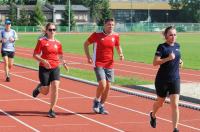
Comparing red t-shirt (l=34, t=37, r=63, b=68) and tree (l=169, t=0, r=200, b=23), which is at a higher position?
tree (l=169, t=0, r=200, b=23)

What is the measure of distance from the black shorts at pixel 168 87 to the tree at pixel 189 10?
377ft

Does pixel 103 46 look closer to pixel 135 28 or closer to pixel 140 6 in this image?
pixel 135 28

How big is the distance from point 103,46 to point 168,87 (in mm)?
2526

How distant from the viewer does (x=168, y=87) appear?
9.17 m

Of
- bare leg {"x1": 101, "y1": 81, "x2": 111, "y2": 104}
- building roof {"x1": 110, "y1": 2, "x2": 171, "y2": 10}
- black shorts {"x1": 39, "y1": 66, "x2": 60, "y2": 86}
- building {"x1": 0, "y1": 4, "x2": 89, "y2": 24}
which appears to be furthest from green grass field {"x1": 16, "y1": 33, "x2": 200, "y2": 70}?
building roof {"x1": 110, "y1": 2, "x2": 171, "y2": 10}

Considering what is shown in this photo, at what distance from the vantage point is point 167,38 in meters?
8.95

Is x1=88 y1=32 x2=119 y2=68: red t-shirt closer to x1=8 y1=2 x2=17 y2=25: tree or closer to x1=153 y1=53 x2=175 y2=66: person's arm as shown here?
x1=153 y1=53 x2=175 y2=66: person's arm

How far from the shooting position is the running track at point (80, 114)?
9.91 metres

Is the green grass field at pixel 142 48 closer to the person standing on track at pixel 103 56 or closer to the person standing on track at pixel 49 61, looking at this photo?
the person standing on track at pixel 103 56

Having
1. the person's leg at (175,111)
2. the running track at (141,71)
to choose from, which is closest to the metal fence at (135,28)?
the running track at (141,71)

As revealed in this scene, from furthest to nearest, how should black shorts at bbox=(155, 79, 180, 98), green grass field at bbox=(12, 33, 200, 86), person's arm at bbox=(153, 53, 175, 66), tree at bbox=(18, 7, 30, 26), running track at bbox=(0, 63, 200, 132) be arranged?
tree at bbox=(18, 7, 30, 26) < green grass field at bbox=(12, 33, 200, 86) < running track at bbox=(0, 63, 200, 132) < black shorts at bbox=(155, 79, 180, 98) < person's arm at bbox=(153, 53, 175, 66)

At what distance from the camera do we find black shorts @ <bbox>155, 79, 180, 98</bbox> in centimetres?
912

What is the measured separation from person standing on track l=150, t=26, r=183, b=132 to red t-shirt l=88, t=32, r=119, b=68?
7.33 feet

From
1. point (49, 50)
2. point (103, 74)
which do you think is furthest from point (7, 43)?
point (103, 74)
